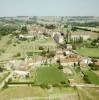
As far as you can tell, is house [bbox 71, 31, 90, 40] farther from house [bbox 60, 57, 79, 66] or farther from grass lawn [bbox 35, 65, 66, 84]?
grass lawn [bbox 35, 65, 66, 84]

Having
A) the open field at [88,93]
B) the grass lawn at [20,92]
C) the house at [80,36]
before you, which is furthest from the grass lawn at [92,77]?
the house at [80,36]

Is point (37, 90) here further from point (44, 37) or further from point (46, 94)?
point (44, 37)

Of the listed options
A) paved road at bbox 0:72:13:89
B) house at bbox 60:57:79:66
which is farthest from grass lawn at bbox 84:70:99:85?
paved road at bbox 0:72:13:89

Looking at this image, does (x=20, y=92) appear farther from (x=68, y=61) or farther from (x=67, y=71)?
(x=68, y=61)

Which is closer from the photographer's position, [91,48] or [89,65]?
[89,65]

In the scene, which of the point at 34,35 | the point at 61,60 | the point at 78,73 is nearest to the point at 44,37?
the point at 34,35

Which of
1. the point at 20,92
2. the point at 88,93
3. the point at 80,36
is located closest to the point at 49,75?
the point at 20,92
